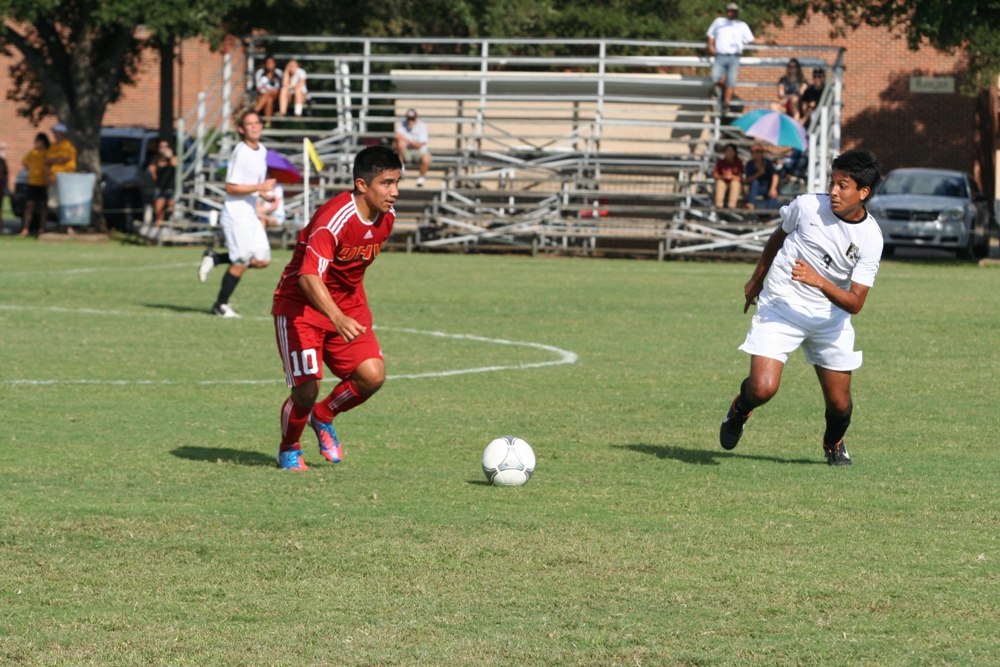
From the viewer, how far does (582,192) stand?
27719 millimetres

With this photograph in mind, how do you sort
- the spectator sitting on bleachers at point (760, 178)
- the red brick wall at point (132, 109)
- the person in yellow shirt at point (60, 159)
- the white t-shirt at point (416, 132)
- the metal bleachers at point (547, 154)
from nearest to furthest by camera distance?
1. the spectator sitting on bleachers at point (760, 178)
2. the metal bleachers at point (547, 154)
3. the white t-shirt at point (416, 132)
4. the person in yellow shirt at point (60, 159)
5. the red brick wall at point (132, 109)

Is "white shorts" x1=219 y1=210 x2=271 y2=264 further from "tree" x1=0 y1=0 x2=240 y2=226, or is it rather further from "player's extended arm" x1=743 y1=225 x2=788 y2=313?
"tree" x1=0 y1=0 x2=240 y2=226

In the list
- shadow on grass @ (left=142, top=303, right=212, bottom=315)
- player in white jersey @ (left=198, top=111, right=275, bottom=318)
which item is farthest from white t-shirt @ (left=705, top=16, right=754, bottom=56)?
player in white jersey @ (left=198, top=111, right=275, bottom=318)

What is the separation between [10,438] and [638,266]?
56.1 feet

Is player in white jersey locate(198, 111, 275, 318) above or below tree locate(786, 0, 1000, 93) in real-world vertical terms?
below

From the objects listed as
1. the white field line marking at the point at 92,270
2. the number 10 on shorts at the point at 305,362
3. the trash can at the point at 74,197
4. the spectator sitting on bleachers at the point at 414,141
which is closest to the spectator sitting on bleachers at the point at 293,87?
the spectator sitting on bleachers at the point at 414,141

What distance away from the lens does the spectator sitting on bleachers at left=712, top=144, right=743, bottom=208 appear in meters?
27.2

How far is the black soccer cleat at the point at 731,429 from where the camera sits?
815 cm

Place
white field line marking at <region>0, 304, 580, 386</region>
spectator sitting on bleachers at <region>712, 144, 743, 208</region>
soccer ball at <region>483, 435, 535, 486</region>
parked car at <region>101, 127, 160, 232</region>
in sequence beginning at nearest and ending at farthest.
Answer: soccer ball at <region>483, 435, 535, 486</region>, white field line marking at <region>0, 304, 580, 386</region>, spectator sitting on bleachers at <region>712, 144, 743, 208</region>, parked car at <region>101, 127, 160, 232</region>

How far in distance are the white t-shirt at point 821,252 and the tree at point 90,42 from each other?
21715mm

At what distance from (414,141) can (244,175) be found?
14187 millimetres

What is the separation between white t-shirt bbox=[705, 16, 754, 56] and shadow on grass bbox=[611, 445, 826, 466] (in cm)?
2152

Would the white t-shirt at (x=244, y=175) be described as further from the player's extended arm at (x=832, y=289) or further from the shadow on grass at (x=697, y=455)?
the player's extended arm at (x=832, y=289)

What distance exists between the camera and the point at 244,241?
50.1 feet
